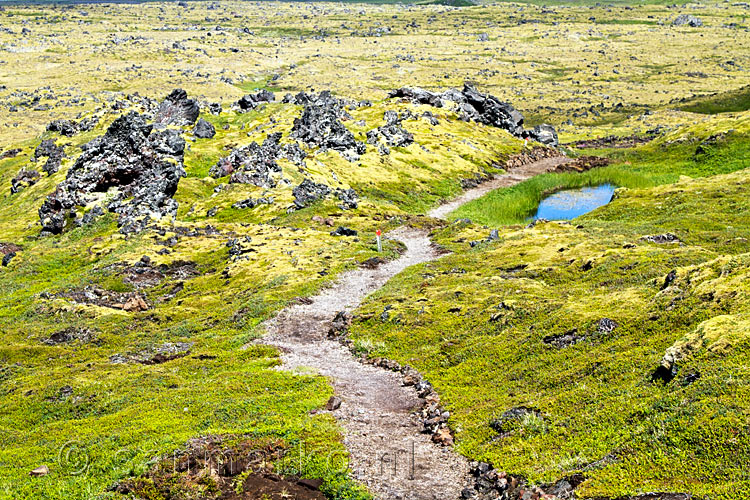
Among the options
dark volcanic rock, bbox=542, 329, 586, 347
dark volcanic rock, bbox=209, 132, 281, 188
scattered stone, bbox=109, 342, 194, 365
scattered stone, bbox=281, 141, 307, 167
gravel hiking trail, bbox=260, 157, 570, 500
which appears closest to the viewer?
gravel hiking trail, bbox=260, 157, 570, 500

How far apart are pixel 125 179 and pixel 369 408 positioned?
324ft

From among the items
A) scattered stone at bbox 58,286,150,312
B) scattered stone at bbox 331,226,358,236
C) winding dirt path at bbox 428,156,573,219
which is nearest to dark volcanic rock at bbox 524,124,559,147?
winding dirt path at bbox 428,156,573,219

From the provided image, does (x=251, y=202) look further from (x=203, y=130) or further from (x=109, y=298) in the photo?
(x=203, y=130)

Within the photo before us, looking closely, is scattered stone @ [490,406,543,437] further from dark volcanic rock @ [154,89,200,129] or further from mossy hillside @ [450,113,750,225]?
dark volcanic rock @ [154,89,200,129]

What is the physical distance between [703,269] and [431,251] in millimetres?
47287

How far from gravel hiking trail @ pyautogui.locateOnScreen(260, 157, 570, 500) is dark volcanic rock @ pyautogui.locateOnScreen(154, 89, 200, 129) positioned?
116m

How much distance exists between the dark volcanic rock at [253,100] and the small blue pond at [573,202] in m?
116

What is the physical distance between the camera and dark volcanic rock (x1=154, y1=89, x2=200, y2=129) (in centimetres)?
15812

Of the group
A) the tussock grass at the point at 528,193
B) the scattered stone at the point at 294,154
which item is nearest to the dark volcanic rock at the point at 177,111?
the scattered stone at the point at 294,154

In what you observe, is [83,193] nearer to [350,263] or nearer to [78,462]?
[350,263]

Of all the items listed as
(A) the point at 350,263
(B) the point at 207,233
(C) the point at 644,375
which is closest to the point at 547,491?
(C) the point at 644,375

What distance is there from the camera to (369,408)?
32.3 meters

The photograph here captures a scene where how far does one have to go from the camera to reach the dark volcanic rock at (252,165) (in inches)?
4557

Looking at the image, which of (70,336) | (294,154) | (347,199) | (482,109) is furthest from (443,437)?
(482,109)
